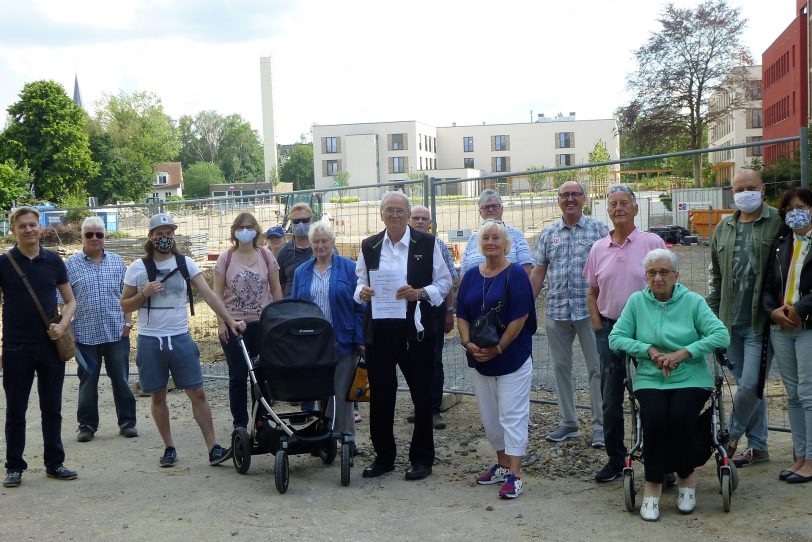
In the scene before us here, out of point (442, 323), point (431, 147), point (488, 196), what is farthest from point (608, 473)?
point (431, 147)

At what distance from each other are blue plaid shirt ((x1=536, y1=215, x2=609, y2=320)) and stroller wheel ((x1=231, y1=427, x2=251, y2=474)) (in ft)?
8.66

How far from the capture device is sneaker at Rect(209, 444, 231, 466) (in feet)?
22.9

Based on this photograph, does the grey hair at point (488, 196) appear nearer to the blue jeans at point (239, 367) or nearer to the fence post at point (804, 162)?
the blue jeans at point (239, 367)

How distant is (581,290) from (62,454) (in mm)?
4314

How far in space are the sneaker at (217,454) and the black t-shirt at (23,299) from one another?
1.57 metres

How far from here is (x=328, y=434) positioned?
659 cm

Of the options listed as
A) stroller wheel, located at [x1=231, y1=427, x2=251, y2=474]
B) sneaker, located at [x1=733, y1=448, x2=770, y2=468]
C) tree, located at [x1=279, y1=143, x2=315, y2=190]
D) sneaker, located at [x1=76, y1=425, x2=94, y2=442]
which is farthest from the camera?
Answer: tree, located at [x1=279, y1=143, x2=315, y2=190]

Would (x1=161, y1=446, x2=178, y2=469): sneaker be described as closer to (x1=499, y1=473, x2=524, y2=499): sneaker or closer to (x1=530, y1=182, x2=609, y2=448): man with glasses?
(x1=499, y1=473, x2=524, y2=499): sneaker

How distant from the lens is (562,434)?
285 inches

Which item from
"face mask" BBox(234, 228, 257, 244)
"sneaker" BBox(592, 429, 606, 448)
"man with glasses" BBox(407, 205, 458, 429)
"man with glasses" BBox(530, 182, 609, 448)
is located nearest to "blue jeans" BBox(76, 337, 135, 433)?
"face mask" BBox(234, 228, 257, 244)

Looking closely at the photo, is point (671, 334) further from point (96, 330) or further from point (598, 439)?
point (96, 330)

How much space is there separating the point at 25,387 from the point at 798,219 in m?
5.61

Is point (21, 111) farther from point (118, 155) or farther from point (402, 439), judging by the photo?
point (402, 439)

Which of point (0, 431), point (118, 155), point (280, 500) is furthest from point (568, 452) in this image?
point (118, 155)
